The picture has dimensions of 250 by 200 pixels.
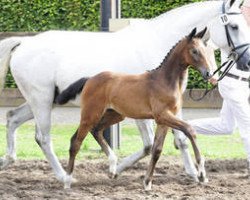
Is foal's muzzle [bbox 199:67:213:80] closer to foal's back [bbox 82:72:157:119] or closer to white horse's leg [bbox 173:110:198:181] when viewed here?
foal's back [bbox 82:72:157:119]

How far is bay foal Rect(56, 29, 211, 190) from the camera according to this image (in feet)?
25.5

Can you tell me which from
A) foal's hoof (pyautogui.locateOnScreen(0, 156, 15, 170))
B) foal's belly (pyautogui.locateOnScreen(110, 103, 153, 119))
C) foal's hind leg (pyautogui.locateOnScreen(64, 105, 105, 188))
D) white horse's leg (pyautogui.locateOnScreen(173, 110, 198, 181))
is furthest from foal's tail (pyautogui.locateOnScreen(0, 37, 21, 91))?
white horse's leg (pyautogui.locateOnScreen(173, 110, 198, 181))

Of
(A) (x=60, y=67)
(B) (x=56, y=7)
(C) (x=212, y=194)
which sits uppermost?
(A) (x=60, y=67)

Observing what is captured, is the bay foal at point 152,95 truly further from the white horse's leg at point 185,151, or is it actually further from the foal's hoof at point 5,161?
the foal's hoof at point 5,161

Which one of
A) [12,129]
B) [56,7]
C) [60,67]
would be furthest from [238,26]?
[56,7]

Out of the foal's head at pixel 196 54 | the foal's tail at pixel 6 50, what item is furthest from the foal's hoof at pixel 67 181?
the foal's tail at pixel 6 50

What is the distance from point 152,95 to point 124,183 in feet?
3.94

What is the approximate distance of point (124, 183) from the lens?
28.3 ft

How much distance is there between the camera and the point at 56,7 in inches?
640

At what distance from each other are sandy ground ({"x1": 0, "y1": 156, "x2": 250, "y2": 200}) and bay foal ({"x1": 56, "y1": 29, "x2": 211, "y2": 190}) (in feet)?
0.78

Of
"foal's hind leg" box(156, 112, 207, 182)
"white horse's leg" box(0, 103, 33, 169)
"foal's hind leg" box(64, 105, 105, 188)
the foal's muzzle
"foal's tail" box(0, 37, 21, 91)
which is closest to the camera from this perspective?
"foal's hind leg" box(156, 112, 207, 182)

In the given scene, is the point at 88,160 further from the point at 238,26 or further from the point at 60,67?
the point at 238,26

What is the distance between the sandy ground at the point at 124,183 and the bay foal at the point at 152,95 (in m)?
0.24

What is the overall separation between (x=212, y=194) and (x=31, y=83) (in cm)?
221
